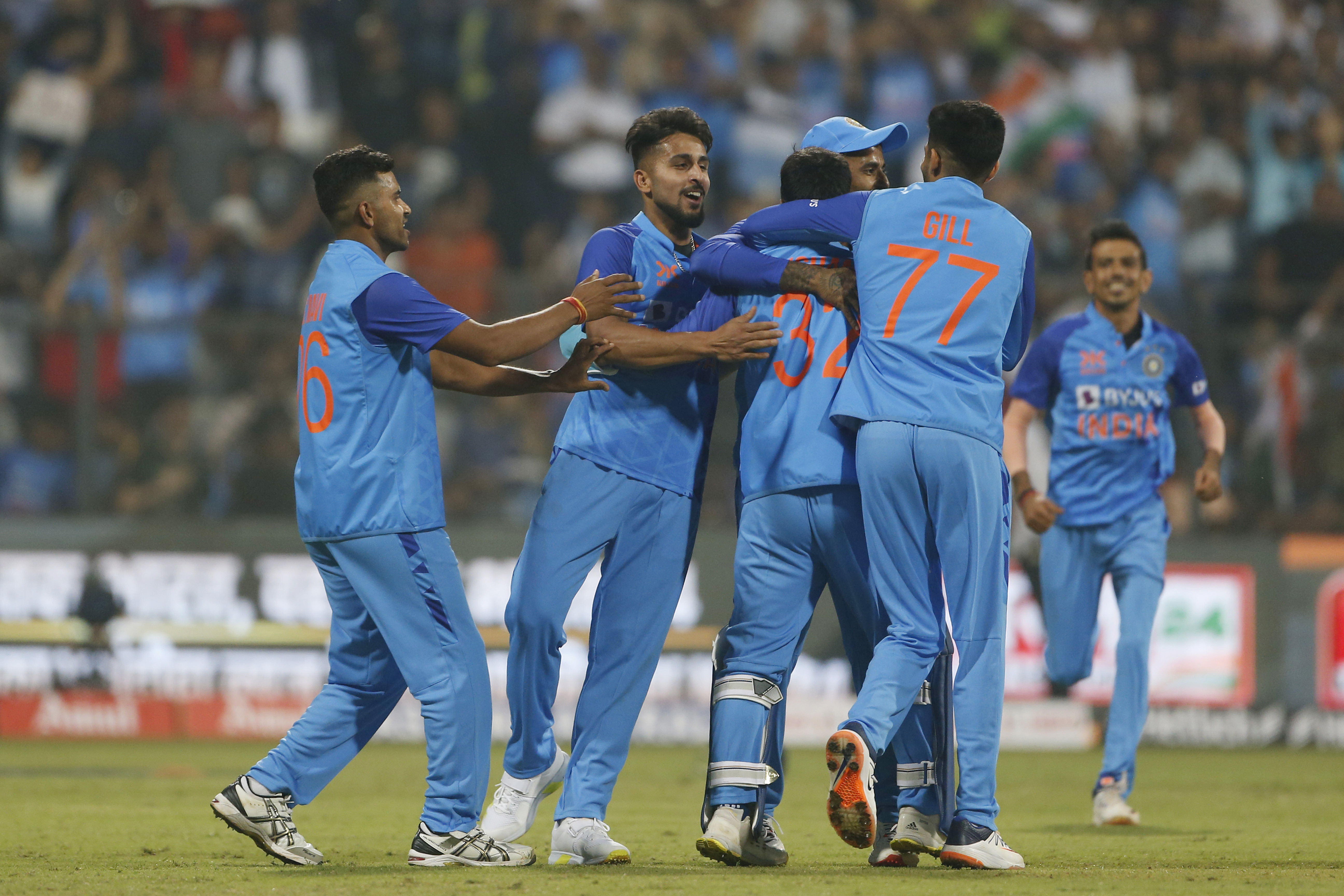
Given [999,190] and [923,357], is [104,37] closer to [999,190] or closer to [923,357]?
[999,190]

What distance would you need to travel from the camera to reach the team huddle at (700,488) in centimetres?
513

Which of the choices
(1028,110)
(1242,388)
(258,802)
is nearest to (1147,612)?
(258,802)

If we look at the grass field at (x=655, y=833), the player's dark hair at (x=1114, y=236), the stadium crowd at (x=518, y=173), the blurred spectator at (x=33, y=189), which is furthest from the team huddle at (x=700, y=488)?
the blurred spectator at (x=33, y=189)

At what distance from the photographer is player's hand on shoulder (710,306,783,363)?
209 inches

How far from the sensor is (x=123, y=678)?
448 inches

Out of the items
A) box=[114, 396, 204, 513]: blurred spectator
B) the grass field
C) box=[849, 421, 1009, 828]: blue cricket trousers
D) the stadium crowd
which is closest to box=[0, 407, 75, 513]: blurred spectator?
the stadium crowd

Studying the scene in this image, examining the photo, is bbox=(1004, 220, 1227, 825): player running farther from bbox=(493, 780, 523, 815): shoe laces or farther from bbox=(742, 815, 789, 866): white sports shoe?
bbox=(493, 780, 523, 815): shoe laces

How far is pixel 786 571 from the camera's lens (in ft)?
17.5

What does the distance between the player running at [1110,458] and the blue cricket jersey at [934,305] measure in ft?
8.01

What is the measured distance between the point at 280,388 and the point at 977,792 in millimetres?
7728

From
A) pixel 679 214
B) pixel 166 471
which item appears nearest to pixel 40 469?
pixel 166 471

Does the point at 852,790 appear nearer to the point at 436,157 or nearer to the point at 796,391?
the point at 796,391

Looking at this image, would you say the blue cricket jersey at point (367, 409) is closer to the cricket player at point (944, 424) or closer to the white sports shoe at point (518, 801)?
the white sports shoe at point (518, 801)

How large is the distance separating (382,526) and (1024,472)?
3.70 metres
